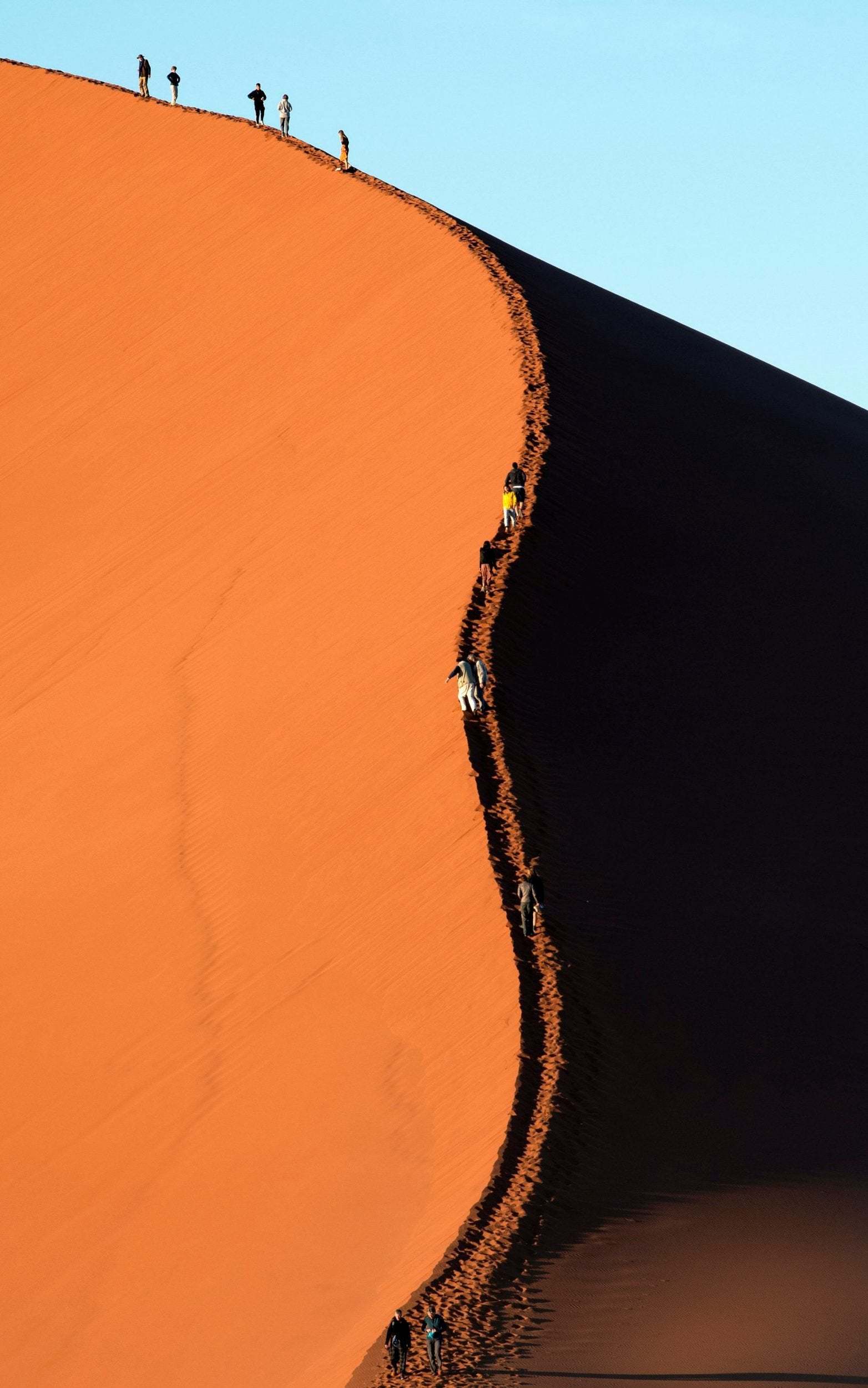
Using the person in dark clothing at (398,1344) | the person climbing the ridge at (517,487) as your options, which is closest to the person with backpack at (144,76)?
the person climbing the ridge at (517,487)

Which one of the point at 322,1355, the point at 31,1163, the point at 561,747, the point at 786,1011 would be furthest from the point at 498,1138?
the point at 561,747

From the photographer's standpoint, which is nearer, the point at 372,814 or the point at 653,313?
the point at 372,814

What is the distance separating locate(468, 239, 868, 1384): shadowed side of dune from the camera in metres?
11.4

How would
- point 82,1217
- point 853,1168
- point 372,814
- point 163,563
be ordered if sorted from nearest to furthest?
point 853,1168
point 82,1217
point 372,814
point 163,563

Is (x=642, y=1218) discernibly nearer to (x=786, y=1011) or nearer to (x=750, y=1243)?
(x=750, y=1243)

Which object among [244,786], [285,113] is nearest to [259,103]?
[285,113]

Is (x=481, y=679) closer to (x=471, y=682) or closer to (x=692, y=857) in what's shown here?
(x=471, y=682)

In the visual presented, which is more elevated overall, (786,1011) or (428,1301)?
(786,1011)

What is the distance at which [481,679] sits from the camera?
671 inches

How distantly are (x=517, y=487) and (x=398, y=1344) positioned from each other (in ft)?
36.1

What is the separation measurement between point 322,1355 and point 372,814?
228 inches

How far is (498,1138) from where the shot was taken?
12664 mm

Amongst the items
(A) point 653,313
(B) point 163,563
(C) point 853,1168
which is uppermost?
(A) point 653,313

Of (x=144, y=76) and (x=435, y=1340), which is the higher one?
(x=144, y=76)
